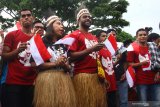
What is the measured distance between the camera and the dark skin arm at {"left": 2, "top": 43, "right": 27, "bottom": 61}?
5.45m

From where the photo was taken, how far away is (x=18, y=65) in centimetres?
572

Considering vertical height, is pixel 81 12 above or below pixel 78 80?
above

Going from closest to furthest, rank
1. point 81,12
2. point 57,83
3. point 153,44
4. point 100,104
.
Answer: point 57,83, point 100,104, point 81,12, point 153,44

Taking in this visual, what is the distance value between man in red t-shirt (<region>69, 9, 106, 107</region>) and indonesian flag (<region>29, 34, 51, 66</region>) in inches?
19.6

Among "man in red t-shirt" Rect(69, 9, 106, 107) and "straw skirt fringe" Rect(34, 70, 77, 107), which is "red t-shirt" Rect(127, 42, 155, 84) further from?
"straw skirt fringe" Rect(34, 70, 77, 107)

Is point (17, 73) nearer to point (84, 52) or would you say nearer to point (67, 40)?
point (67, 40)

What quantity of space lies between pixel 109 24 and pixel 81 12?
22049mm

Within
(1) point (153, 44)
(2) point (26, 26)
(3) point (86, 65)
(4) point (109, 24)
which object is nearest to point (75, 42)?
(3) point (86, 65)

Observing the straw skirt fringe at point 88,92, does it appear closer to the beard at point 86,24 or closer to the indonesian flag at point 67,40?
the indonesian flag at point 67,40

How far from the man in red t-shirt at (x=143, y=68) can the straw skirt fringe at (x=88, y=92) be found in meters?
2.46

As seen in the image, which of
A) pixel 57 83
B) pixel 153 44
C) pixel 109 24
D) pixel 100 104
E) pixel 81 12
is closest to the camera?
pixel 57 83

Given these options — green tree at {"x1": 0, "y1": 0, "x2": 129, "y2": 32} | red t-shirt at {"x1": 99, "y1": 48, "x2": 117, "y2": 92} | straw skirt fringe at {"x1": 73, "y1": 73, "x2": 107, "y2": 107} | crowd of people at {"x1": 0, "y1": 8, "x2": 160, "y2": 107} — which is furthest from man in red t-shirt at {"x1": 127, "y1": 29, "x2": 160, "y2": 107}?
green tree at {"x1": 0, "y1": 0, "x2": 129, "y2": 32}

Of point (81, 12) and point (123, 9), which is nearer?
point (81, 12)

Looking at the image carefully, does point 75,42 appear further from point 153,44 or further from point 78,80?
point 153,44
